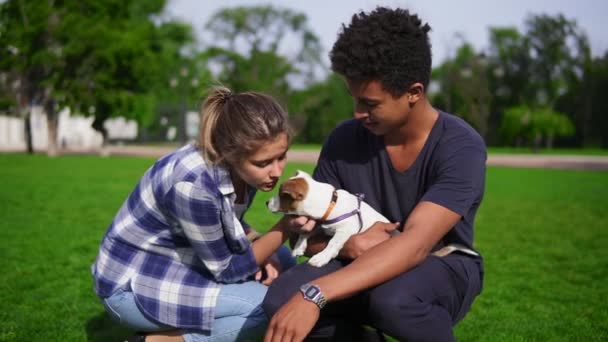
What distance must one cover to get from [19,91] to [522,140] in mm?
48182

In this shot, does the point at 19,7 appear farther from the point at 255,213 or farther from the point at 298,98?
the point at 298,98

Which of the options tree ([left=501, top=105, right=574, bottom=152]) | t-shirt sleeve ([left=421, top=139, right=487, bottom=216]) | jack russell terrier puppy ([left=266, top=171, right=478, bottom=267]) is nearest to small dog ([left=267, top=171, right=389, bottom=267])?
jack russell terrier puppy ([left=266, top=171, right=478, bottom=267])

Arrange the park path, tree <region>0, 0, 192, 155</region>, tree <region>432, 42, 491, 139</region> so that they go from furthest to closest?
tree <region>432, 42, 491, 139</region> → tree <region>0, 0, 192, 155</region> → the park path

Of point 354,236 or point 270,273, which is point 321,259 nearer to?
point 354,236

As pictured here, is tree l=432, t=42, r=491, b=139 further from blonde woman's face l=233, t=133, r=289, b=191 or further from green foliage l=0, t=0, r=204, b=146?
blonde woman's face l=233, t=133, r=289, b=191

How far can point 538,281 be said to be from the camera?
6.93 metres

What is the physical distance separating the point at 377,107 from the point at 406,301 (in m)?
1.06

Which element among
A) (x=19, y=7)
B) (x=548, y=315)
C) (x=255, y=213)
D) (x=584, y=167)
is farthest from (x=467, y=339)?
(x=19, y=7)

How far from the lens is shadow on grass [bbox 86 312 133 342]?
15.2 feet

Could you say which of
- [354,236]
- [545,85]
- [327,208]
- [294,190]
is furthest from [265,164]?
[545,85]

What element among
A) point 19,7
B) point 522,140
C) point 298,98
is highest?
point 19,7

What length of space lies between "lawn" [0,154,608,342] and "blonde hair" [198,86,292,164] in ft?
7.02

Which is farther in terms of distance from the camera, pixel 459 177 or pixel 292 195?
pixel 292 195

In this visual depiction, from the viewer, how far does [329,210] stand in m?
3.47
